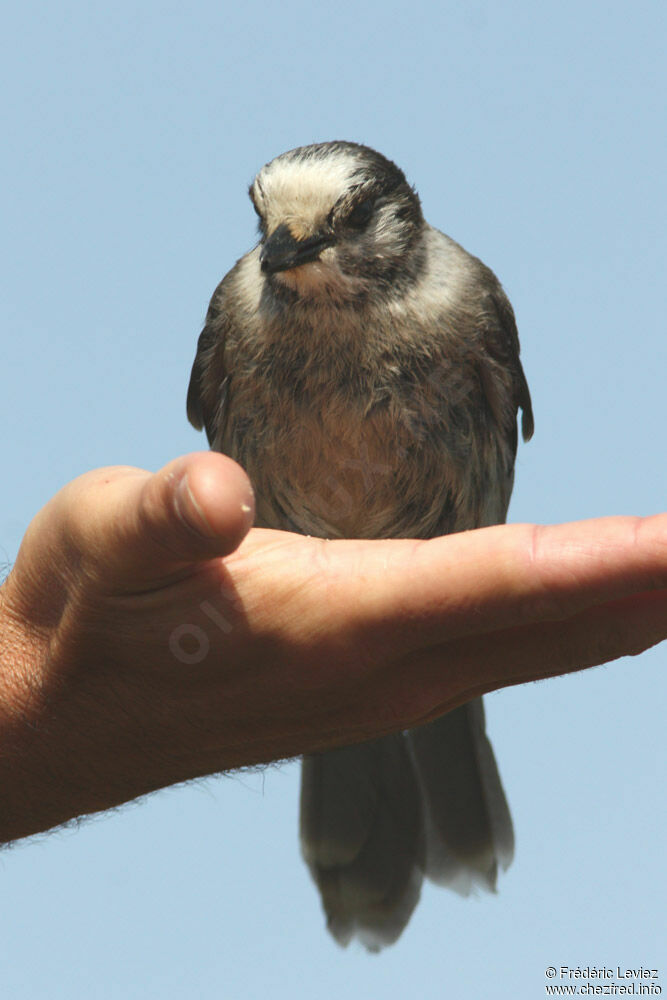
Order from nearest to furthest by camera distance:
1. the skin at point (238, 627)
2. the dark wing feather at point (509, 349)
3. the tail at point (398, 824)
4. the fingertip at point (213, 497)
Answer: the fingertip at point (213, 497)
the skin at point (238, 627)
the dark wing feather at point (509, 349)
the tail at point (398, 824)

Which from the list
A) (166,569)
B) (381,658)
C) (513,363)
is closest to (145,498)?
(166,569)

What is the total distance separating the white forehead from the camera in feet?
9.68

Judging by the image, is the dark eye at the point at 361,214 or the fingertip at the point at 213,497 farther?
the dark eye at the point at 361,214

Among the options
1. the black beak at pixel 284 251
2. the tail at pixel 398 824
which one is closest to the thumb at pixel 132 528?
the black beak at pixel 284 251

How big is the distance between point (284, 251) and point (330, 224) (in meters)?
0.19

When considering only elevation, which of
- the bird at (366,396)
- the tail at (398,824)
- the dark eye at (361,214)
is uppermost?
the dark eye at (361,214)

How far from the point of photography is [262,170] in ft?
10.3

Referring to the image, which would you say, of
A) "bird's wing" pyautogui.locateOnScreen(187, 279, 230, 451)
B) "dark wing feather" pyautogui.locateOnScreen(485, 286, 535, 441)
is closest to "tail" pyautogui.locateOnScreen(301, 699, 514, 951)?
"dark wing feather" pyautogui.locateOnScreen(485, 286, 535, 441)

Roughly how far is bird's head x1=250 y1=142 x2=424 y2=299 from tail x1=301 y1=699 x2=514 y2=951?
171 centimetres

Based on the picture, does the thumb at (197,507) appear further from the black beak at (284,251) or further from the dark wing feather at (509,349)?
the dark wing feather at (509,349)

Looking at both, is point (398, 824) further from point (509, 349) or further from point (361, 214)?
point (361, 214)

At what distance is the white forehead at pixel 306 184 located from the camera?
295 cm

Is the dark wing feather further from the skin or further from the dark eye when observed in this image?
the skin

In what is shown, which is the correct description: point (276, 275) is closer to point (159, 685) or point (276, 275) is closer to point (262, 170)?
point (262, 170)
